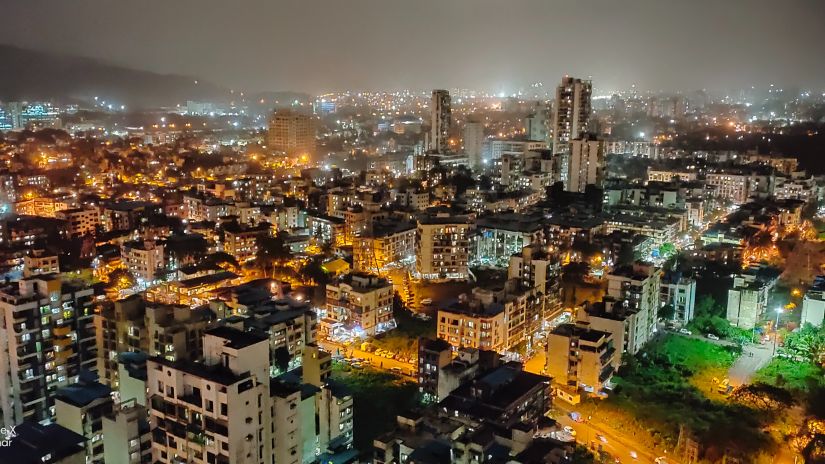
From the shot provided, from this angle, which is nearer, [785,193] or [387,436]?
[387,436]

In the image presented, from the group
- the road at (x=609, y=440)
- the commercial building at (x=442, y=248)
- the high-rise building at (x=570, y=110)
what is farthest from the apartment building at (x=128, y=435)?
the high-rise building at (x=570, y=110)

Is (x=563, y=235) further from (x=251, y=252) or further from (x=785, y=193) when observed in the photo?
(x=785, y=193)

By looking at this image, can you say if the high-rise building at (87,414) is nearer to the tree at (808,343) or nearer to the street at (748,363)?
the street at (748,363)

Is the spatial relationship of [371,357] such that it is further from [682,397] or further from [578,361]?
[682,397]

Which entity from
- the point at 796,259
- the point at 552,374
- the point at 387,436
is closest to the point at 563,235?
the point at 796,259

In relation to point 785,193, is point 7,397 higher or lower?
lower

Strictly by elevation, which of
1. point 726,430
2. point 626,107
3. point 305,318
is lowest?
point 726,430

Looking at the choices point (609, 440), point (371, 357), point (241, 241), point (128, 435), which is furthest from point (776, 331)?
point (241, 241)
